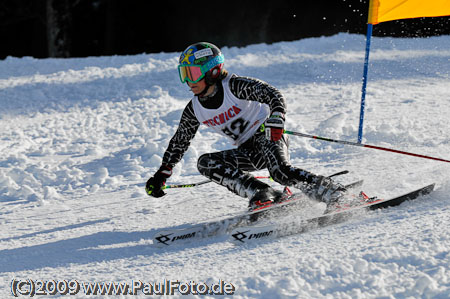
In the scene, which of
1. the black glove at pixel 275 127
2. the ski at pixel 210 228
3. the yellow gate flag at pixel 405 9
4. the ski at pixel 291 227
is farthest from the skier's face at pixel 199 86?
the yellow gate flag at pixel 405 9

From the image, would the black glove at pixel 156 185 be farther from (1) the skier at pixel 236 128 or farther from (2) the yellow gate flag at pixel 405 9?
(2) the yellow gate flag at pixel 405 9

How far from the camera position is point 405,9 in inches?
229

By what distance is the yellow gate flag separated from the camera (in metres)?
5.70

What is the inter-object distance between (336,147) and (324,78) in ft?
10.9

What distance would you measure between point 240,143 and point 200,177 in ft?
4.76

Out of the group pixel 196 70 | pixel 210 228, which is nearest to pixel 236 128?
pixel 196 70

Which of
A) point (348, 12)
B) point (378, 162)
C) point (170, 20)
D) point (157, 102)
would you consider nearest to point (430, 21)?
point (348, 12)

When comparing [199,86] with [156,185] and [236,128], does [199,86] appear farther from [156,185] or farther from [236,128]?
[156,185]

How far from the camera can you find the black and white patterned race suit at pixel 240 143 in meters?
4.24

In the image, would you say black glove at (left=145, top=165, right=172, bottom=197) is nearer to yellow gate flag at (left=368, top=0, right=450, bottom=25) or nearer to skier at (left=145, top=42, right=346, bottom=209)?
skier at (left=145, top=42, right=346, bottom=209)

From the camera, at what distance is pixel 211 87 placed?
446cm

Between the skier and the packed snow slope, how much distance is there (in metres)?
0.43

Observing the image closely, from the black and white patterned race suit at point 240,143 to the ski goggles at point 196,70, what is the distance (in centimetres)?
18

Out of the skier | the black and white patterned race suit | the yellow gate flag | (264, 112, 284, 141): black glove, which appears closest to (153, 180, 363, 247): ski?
the skier
